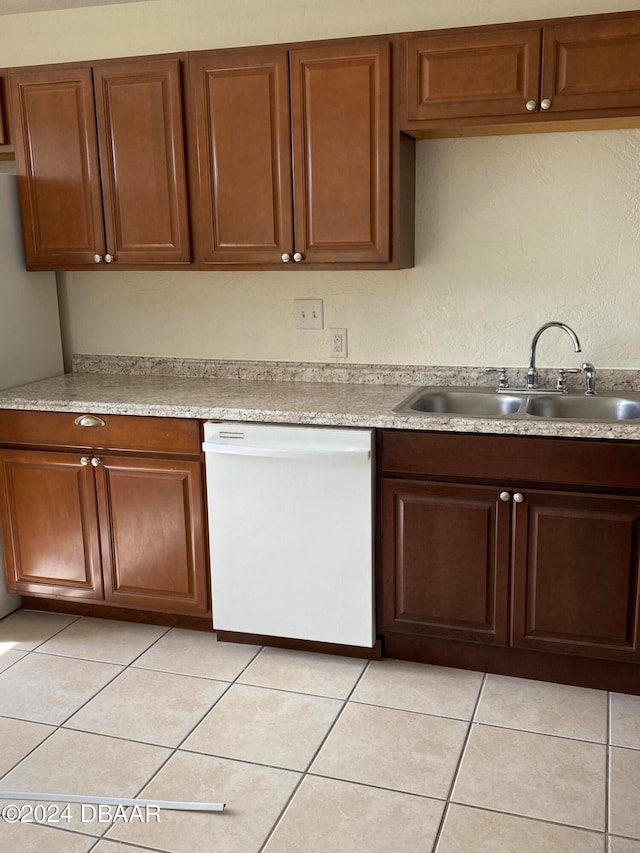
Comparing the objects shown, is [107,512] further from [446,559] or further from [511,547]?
[511,547]

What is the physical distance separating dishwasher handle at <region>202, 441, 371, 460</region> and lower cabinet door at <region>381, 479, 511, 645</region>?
15 cm

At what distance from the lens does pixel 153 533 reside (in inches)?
118

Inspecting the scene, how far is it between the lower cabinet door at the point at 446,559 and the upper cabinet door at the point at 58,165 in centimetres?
→ 153

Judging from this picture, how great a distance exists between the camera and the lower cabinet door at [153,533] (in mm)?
2941

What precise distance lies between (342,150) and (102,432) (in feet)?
4.21

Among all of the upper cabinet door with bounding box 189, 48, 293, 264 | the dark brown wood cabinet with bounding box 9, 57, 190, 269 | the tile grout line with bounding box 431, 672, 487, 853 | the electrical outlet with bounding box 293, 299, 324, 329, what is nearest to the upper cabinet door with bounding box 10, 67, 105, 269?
the dark brown wood cabinet with bounding box 9, 57, 190, 269

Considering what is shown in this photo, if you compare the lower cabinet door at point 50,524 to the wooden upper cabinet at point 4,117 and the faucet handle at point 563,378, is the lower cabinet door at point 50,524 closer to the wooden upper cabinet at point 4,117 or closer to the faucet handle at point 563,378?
the wooden upper cabinet at point 4,117

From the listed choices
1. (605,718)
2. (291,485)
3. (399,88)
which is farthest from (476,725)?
(399,88)

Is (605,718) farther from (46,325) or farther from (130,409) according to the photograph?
(46,325)

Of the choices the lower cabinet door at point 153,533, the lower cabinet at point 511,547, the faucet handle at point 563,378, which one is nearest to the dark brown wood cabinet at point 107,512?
the lower cabinet door at point 153,533

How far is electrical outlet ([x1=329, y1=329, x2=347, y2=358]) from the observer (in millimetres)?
3225

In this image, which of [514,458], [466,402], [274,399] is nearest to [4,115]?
[274,399]

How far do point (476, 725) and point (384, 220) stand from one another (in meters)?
1.62

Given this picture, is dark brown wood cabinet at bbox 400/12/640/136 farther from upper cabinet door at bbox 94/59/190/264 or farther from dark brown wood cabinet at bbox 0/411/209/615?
dark brown wood cabinet at bbox 0/411/209/615
